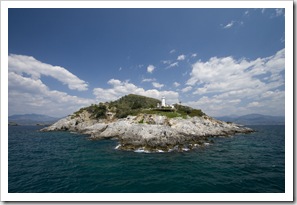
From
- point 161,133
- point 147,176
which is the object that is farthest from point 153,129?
point 147,176

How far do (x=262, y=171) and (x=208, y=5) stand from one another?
17107 millimetres

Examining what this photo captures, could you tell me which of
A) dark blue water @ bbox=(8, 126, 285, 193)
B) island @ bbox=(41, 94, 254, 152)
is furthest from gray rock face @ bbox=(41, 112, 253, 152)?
dark blue water @ bbox=(8, 126, 285, 193)

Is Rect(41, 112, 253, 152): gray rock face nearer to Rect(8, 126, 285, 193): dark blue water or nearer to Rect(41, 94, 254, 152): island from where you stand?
Rect(41, 94, 254, 152): island

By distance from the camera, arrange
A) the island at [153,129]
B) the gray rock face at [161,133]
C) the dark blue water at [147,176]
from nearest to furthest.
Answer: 1. the dark blue water at [147,176]
2. the gray rock face at [161,133]
3. the island at [153,129]

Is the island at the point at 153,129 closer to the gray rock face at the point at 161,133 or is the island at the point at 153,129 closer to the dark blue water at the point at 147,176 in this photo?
the gray rock face at the point at 161,133

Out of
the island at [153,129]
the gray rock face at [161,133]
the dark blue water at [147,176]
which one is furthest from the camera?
the island at [153,129]

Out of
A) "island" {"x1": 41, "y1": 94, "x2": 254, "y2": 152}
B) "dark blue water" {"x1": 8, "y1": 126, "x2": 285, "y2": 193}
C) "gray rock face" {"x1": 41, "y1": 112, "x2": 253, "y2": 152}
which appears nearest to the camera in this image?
"dark blue water" {"x1": 8, "y1": 126, "x2": 285, "y2": 193}

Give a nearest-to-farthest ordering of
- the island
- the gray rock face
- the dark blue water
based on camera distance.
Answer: the dark blue water → the gray rock face → the island

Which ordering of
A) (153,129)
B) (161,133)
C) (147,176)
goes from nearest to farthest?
(147,176) < (161,133) < (153,129)

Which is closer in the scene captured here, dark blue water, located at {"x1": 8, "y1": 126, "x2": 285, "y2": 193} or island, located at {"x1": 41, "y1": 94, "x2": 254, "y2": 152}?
dark blue water, located at {"x1": 8, "y1": 126, "x2": 285, "y2": 193}

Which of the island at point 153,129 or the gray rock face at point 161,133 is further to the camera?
the island at point 153,129

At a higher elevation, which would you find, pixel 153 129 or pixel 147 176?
pixel 153 129

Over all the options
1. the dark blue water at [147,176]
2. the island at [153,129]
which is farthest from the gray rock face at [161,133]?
the dark blue water at [147,176]

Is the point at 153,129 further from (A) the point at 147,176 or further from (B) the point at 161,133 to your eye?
(A) the point at 147,176
